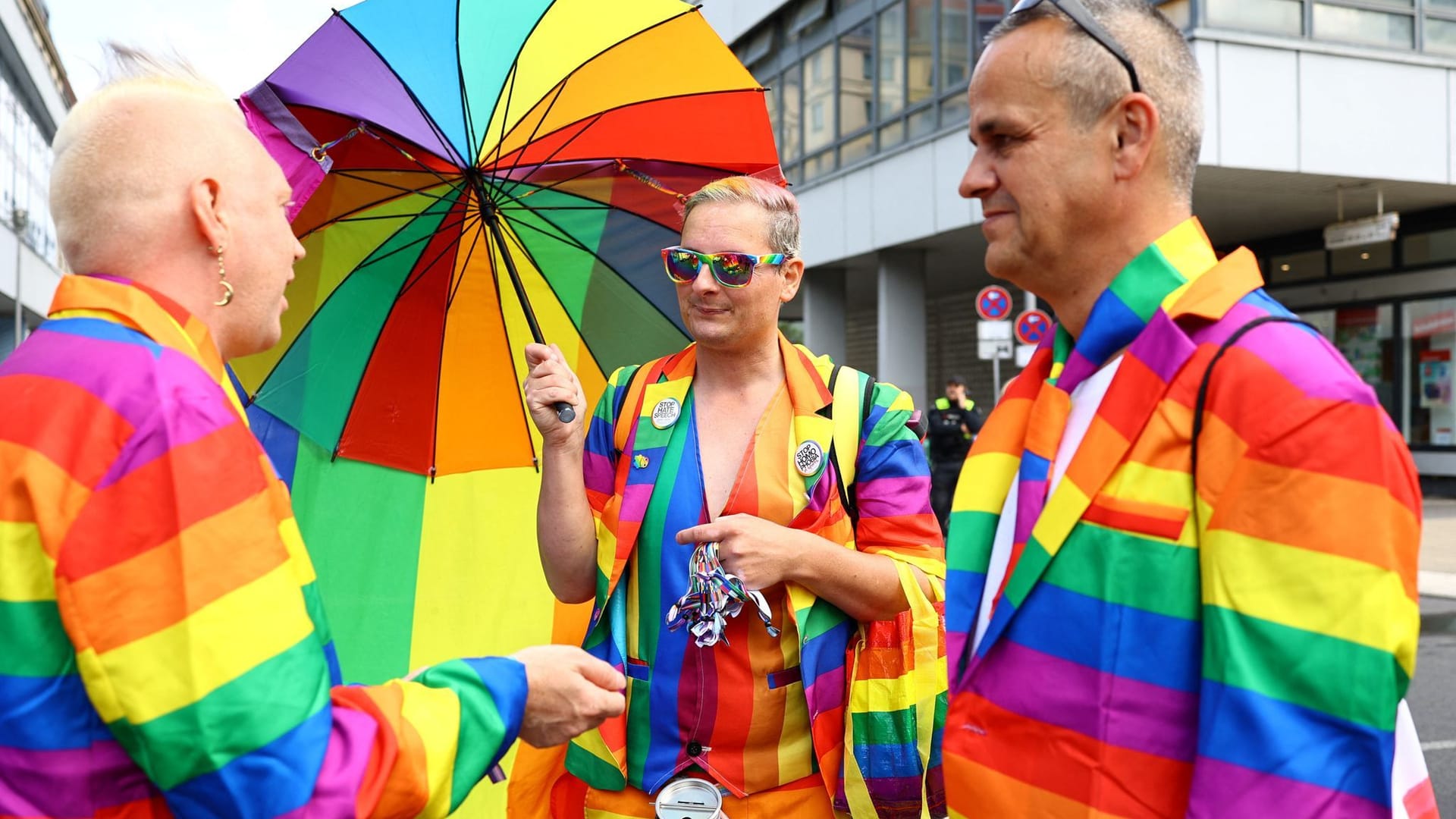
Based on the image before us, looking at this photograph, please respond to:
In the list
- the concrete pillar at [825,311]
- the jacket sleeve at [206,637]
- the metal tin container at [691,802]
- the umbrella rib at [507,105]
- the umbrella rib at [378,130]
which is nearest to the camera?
the jacket sleeve at [206,637]

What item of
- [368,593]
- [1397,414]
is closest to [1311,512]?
[368,593]

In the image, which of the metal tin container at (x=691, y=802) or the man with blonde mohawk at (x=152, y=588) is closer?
the man with blonde mohawk at (x=152, y=588)

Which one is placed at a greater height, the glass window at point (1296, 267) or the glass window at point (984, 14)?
the glass window at point (984, 14)

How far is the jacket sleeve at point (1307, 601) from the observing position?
3.95ft

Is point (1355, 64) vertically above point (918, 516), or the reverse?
point (1355, 64)

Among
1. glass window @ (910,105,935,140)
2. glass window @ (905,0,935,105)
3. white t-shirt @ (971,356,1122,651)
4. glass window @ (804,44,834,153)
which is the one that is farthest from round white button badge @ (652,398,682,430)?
glass window @ (804,44,834,153)

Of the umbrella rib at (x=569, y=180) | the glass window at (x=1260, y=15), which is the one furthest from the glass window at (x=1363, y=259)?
the umbrella rib at (x=569, y=180)

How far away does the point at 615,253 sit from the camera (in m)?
3.63

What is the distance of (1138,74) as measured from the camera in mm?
1532

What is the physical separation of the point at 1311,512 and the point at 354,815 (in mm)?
1135

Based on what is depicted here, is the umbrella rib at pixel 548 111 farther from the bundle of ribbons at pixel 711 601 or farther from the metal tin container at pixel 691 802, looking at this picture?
the metal tin container at pixel 691 802

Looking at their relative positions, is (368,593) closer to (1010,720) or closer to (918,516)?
(918,516)

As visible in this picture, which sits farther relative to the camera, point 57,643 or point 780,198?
point 780,198

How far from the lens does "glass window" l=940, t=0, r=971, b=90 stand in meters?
17.9
